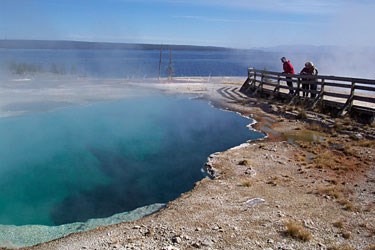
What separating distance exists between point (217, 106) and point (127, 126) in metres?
4.01

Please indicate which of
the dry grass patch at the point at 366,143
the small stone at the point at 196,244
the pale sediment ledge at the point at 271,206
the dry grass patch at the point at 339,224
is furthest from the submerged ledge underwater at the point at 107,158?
the dry grass patch at the point at 339,224

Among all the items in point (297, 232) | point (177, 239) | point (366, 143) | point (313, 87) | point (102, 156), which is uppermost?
point (313, 87)

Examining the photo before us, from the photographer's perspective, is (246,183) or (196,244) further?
(246,183)

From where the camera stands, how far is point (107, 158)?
933cm

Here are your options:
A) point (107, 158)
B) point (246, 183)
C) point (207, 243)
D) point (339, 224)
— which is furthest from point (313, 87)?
point (207, 243)

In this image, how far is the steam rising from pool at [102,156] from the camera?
681cm

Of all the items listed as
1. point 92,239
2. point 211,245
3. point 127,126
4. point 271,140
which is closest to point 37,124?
point 127,126

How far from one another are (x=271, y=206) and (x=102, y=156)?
5.09 meters

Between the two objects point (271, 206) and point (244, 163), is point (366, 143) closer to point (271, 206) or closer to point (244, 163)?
point (244, 163)

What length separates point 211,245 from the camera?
4531mm

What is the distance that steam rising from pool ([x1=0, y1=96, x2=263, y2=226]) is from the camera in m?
6.81

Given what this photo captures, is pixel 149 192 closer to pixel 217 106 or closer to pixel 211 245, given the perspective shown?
pixel 211 245

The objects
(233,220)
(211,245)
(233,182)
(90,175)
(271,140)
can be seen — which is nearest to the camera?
(211,245)

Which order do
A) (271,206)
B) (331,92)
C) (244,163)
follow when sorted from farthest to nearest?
(331,92)
(244,163)
(271,206)
